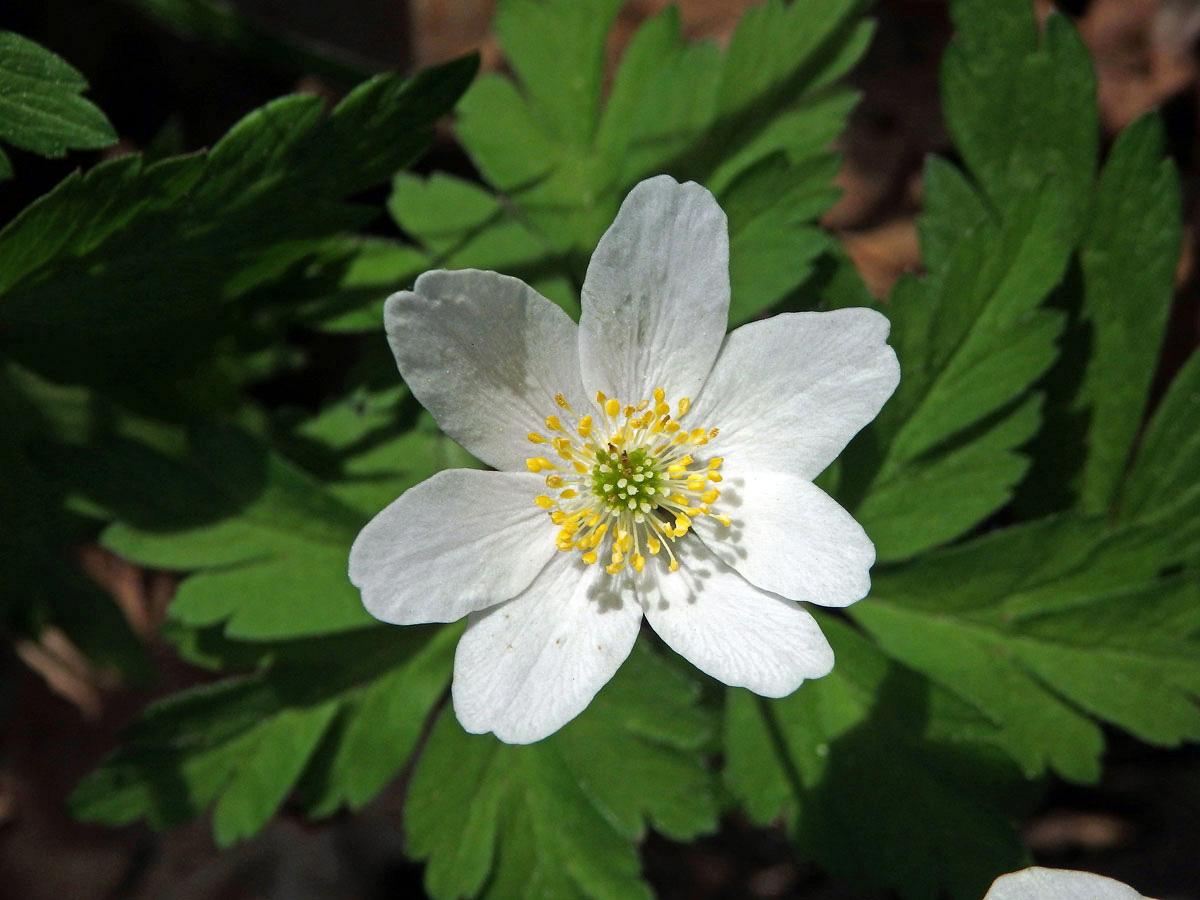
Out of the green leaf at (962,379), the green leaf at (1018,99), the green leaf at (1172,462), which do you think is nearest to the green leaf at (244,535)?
the green leaf at (962,379)

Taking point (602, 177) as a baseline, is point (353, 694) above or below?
below

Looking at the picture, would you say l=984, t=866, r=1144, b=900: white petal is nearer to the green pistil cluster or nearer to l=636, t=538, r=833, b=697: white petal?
l=636, t=538, r=833, b=697: white petal

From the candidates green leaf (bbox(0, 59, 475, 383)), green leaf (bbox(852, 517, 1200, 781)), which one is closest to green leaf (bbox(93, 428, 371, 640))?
green leaf (bbox(0, 59, 475, 383))

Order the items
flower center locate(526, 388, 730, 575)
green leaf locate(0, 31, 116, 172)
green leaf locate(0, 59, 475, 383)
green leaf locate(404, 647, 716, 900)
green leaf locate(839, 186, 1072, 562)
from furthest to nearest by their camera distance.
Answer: green leaf locate(404, 647, 716, 900) < green leaf locate(839, 186, 1072, 562) < flower center locate(526, 388, 730, 575) < green leaf locate(0, 59, 475, 383) < green leaf locate(0, 31, 116, 172)

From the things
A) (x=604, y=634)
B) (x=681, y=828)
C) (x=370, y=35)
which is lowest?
(x=681, y=828)

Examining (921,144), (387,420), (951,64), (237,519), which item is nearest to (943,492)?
(951,64)

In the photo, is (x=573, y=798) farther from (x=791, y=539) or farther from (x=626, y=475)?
(x=791, y=539)

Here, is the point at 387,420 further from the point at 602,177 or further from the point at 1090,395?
the point at 1090,395
